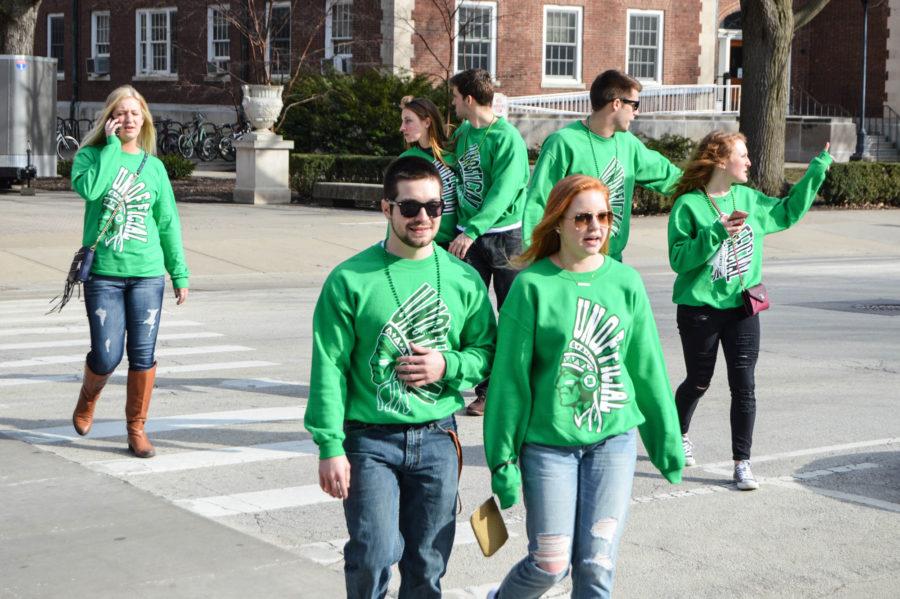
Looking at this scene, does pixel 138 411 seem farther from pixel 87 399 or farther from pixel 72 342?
pixel 72 342

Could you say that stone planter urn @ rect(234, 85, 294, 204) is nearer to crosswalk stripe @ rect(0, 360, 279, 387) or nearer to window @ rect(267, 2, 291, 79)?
window @ rect(267, 2, 291, 79)

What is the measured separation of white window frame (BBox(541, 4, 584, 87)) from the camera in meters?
39.4

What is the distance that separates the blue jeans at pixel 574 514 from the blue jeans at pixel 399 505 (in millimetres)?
251

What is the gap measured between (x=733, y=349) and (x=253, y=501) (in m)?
2.46

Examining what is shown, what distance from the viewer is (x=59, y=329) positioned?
1252 centimetres

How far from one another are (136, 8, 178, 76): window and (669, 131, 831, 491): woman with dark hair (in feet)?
125

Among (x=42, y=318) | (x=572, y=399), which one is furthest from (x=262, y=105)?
(x=572, y=399)

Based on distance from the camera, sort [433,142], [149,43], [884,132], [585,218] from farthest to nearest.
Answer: [149,43], [884,132], [433,142], [585,218]

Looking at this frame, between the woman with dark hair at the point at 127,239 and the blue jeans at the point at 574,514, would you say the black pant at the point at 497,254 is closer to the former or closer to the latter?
the woman with dark hair at the point at 127,239

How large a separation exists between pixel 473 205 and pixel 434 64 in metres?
29.6

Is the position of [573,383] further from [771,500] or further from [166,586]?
[771,500]

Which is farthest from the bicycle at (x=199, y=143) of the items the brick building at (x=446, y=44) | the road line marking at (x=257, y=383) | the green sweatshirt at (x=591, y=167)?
the green sweatshirt at (x=591, y=167)

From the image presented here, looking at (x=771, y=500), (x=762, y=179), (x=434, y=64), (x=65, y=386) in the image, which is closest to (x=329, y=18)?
(x=434, y=64)

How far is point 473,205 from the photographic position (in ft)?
28.4
